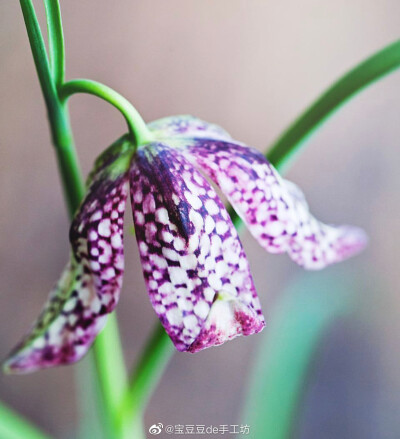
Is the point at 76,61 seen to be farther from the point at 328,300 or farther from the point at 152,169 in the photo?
the point at 328,300

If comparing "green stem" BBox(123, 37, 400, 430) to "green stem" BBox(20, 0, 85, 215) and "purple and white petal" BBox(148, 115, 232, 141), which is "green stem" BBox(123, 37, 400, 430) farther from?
"green stem" BBox(20, 0, 85, 215)

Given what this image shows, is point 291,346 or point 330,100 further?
point 291,346

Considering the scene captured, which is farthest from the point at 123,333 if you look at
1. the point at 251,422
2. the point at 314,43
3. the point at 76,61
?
the point at 314,43

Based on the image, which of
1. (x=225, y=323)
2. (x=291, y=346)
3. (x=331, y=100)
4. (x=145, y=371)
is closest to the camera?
(x=225, y=323)

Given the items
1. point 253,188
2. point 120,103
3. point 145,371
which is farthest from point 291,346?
point 120,103

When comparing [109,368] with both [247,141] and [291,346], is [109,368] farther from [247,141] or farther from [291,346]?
[247,141]

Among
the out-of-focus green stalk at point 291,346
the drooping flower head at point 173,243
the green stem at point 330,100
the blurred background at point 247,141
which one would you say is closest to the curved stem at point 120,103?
the drooping flower head at point 173,243

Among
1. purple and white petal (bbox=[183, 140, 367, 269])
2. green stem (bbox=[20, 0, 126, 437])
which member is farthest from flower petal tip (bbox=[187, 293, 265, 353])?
green stem (bbox=[20, 0, 126, 437])
